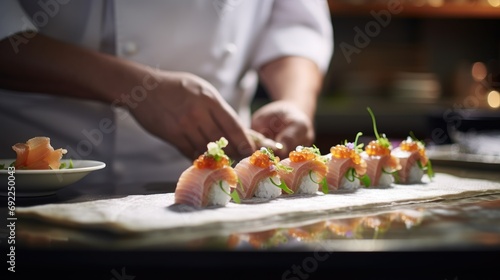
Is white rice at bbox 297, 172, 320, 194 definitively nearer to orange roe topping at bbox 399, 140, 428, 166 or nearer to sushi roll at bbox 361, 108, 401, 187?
sushi roll at bbox 361, 108, 401, 187

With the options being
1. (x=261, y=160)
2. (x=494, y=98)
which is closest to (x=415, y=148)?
(x=261, y=160)

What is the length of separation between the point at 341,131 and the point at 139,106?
293cm

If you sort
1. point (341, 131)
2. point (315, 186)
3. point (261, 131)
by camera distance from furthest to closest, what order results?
point (341, 131), point (261, 131), point (315, 186)

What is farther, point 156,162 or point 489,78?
point 489,78

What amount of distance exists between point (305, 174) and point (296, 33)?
1178 millimetres

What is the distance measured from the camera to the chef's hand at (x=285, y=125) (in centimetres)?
191

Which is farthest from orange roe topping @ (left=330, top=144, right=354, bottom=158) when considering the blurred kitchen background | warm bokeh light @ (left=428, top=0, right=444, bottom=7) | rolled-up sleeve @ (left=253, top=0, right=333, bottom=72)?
warm bokeh light @ (left=428, top=0, right=444, bottom=7)

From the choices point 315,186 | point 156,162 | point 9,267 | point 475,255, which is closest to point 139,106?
point 156,162

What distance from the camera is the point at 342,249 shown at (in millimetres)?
837

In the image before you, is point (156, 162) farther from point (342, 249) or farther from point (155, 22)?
point (342, 249)

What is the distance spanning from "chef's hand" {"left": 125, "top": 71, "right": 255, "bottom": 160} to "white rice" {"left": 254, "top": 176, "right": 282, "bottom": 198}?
0.36 metres

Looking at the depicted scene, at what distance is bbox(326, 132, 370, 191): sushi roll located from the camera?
4.82 ft

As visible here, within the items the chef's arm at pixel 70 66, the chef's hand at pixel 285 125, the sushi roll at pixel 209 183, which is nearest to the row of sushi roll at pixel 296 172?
the sushi roll at pixel 209 183

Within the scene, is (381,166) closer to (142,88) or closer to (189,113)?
(189,113)
